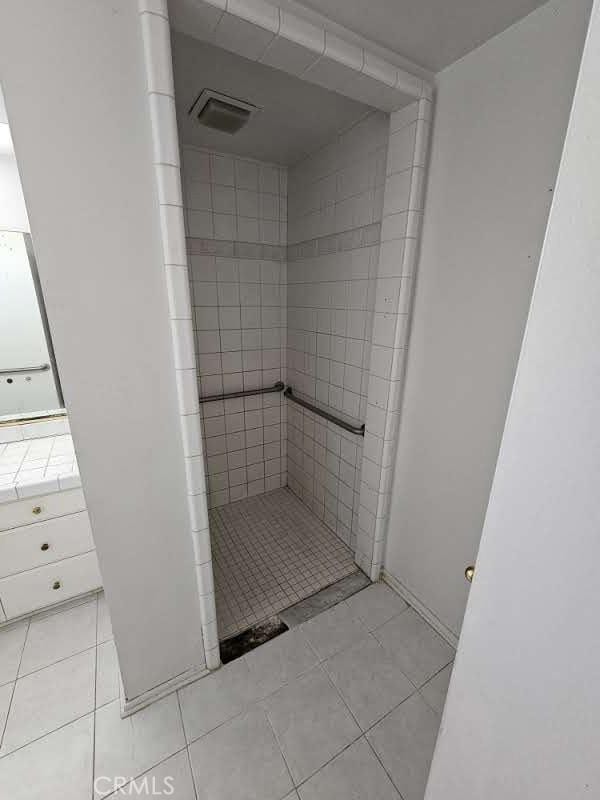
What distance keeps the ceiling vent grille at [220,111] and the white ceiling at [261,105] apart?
0.08 ft

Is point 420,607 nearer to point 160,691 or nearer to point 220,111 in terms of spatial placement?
→ point 160,691

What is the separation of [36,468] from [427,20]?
221cm

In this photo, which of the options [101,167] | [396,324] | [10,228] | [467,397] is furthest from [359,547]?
[10,228]

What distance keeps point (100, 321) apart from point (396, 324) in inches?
43.5

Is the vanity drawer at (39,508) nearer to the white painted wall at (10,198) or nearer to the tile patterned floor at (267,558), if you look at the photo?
the tile patterned floor at (267,558)

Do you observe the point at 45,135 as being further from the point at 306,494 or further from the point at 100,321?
the point at 306,494

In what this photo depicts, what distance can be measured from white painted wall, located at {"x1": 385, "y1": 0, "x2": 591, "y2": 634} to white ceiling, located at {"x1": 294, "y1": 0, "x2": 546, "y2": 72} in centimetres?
5

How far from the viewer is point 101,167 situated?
83 centimetres

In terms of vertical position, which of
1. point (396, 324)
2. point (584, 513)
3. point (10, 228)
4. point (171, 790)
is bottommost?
point (171, 790)

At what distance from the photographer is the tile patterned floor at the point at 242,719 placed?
1.08 meters

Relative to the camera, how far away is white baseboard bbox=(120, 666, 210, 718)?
1.25 m

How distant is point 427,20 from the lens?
1005 mm

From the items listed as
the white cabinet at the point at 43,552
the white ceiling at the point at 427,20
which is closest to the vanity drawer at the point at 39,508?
the white cabinet at the point at 43,552

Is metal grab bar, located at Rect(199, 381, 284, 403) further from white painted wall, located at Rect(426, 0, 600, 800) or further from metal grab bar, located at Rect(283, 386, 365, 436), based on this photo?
white painted wall, located at Rect(426, 0, 600, 800)
